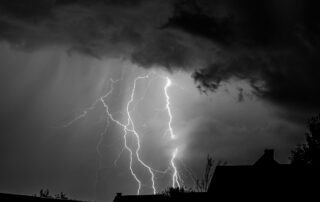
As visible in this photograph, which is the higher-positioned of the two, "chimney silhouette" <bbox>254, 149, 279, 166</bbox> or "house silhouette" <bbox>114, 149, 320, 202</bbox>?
"chimney silhouette" <bbox>254, 149, 279, 166</bbox>

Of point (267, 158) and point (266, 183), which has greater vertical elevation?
point (267, 158)

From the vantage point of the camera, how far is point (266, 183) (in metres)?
31.5

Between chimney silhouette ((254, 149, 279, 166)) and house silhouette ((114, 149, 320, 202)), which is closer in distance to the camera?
house silhouette ((114, 149, 320, 202))

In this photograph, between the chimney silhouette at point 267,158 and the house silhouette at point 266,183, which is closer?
the house silhouette at point 266,183

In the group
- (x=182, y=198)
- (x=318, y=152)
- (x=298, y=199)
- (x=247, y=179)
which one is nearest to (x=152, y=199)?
(x=182, y=198)

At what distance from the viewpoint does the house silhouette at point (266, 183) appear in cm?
3080

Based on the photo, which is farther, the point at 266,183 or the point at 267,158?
the point at 267,158

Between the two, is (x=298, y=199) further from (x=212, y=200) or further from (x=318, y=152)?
(x=318, y=152)

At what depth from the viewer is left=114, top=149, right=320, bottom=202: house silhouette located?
30.8 metres

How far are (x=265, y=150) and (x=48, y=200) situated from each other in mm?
17631

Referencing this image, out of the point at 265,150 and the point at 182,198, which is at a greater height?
the point at 265,150

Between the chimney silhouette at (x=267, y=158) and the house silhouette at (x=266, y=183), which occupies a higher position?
the chimney silhouette at (x=267, y=158)

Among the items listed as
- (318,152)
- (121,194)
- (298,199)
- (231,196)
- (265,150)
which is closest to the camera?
(298,199)

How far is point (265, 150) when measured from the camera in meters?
37.0
